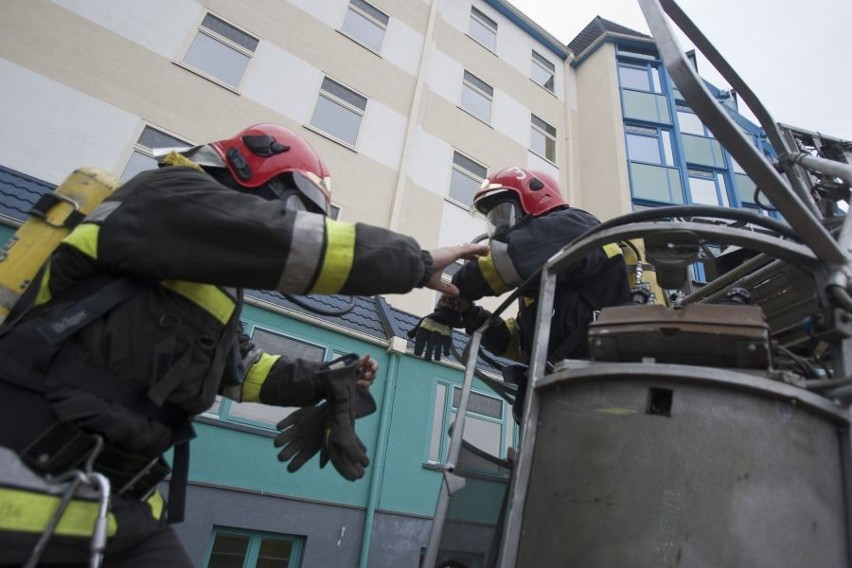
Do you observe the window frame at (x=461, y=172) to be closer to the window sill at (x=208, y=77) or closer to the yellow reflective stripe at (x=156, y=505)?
the window sill at (x=208, y=77)

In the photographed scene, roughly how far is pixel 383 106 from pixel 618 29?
35.4ft

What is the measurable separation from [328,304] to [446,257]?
484cm

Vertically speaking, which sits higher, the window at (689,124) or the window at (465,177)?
the window at (689,124)

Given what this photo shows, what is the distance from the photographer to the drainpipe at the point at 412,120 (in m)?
8.96

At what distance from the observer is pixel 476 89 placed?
39.8 feet

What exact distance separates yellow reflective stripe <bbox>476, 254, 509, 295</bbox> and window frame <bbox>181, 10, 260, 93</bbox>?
7333 mm

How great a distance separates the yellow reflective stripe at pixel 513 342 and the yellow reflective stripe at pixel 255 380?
1.43 meters

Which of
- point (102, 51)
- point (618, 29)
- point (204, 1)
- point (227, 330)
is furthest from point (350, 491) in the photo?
point (618, 29)

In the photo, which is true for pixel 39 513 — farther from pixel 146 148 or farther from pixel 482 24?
pixel 482 24

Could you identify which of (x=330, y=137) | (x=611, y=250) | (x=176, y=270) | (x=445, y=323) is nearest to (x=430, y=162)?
(x=330, y=137)

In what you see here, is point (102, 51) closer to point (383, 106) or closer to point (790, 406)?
point (383, 106)

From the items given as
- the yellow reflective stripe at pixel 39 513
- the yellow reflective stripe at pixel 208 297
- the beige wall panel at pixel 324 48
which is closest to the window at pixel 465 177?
the beige wall panel at pixel 324 48

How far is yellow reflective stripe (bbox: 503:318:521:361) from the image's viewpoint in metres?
3.06

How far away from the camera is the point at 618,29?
1630 centimetres
